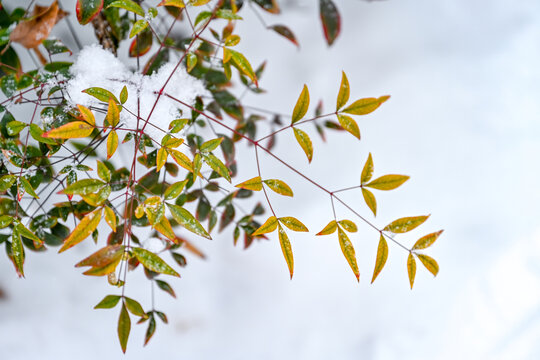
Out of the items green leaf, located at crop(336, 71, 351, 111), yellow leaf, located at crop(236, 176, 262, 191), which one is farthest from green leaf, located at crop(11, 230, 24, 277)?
green leaf, located at crop(336, 71, 351, 111)

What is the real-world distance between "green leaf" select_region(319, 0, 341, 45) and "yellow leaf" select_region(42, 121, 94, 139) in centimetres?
33

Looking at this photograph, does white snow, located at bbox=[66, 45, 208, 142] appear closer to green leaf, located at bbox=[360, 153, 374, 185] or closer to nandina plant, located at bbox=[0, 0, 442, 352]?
nandina plant, located at bbox=[0, 0, 442, 352]

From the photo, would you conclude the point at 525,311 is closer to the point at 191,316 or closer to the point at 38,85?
the point at 191,316

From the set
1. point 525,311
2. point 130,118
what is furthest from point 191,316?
point 525,311

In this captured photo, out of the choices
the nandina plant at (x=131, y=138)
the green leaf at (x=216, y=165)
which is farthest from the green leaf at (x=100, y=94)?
the green leaf at (x=216, y=165)

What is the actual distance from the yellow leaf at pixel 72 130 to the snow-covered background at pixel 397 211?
0.52m

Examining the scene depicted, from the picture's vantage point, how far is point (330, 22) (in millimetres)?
467

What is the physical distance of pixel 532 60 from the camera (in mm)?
791

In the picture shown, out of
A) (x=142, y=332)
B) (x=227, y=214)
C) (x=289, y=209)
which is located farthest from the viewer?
(x=289, y=209)

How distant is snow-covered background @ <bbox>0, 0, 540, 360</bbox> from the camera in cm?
75

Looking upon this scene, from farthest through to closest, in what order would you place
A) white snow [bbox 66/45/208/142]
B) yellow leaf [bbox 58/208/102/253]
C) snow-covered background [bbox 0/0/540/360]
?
snow-covered background [bbox 0/0/540/360], white snow [bbox 66/45/208/142], yellow leaf [bbox 58/208/102/253]

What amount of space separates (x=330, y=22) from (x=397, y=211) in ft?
1.63

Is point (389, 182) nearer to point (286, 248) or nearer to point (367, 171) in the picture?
point (367, 171)

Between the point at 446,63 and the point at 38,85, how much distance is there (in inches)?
32.1
